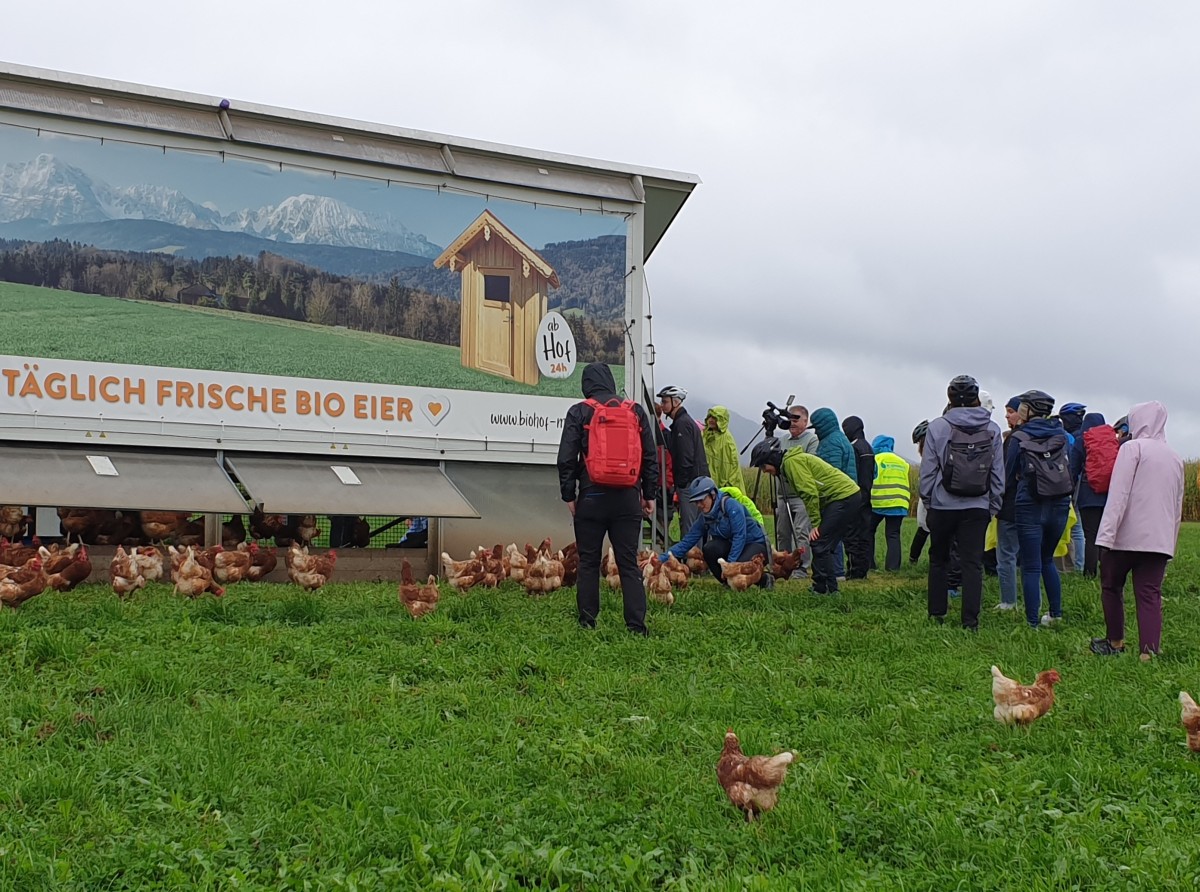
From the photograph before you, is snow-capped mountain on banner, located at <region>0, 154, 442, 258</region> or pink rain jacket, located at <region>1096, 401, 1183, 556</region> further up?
snow-capped mountain on banner, located at <region>0, 154, 442, 258</region>

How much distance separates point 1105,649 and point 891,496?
15.5 feet

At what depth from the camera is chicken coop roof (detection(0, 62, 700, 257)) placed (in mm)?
9898

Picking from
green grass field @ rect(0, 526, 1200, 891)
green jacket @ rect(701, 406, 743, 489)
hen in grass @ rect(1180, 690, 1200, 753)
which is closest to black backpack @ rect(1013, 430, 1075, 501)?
green grass field @ rect(0, 526, 1200, 891)

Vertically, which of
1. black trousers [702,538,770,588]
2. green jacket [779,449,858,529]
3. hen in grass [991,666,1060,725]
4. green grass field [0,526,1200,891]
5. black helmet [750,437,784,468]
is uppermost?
black helmet [750,437,784,468]

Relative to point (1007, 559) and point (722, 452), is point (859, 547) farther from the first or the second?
point (1007, 559)

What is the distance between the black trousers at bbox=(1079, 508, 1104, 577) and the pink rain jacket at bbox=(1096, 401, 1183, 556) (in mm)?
4019

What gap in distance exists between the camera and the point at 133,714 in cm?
534

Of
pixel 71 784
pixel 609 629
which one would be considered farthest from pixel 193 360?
pixel 71 784

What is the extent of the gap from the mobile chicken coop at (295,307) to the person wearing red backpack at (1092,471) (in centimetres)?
486

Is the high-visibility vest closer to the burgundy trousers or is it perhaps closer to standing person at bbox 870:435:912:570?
standing person at bbox 870:435:912:570

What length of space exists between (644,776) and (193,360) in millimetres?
7416

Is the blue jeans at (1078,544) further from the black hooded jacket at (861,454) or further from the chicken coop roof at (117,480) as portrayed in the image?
the chicken coop roof at (117,480)

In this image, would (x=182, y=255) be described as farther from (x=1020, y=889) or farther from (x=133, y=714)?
(x=1020, y=889)


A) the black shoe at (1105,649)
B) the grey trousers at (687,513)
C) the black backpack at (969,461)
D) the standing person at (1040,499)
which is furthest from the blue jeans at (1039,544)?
the grey trousers at (687,513)
